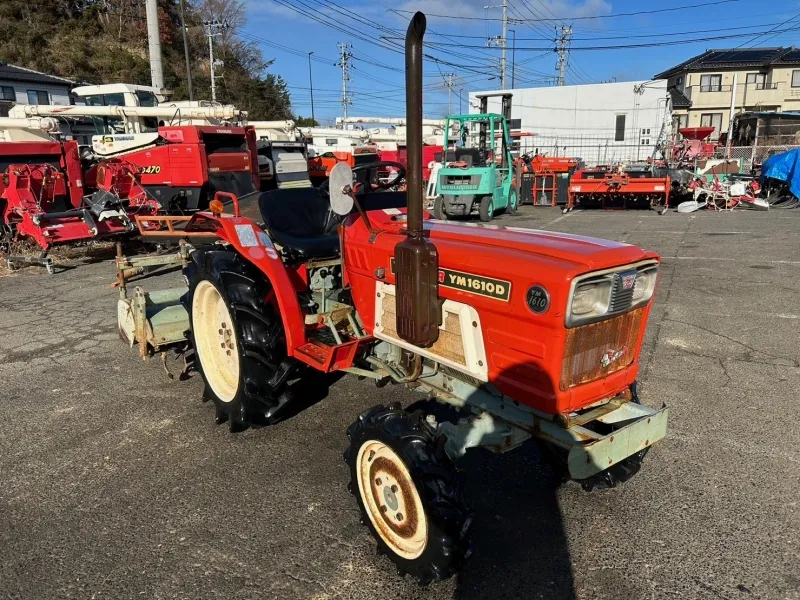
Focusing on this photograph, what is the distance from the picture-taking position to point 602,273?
6.96 feet

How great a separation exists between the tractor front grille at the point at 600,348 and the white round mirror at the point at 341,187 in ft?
3.65

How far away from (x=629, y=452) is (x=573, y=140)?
3461 cm

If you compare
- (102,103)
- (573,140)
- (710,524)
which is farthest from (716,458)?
(573,140)

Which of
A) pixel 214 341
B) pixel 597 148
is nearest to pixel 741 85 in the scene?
pixel 597 148

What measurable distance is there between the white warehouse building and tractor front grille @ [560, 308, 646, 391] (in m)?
29.7

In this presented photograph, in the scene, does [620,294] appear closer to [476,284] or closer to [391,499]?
[476,284]

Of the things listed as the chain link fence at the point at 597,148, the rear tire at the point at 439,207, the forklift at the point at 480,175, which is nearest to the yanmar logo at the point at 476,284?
the forklift at the point at 480,175

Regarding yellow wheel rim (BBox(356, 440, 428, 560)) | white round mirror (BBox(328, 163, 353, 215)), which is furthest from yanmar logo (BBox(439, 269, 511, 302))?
yellow wheel rim (BBox(356, 440, 428, 560))

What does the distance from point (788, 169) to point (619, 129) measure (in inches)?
775

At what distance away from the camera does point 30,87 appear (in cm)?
2716

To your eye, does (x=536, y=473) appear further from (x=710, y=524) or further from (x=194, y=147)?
(x=194, y=147)

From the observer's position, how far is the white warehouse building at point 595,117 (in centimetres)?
3158

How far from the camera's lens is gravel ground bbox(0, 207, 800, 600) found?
2.17 metres

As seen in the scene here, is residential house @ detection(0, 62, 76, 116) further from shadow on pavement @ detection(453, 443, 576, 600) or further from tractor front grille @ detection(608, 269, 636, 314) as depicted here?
tractor front grille @ detection(608, 269, 636, 314)
